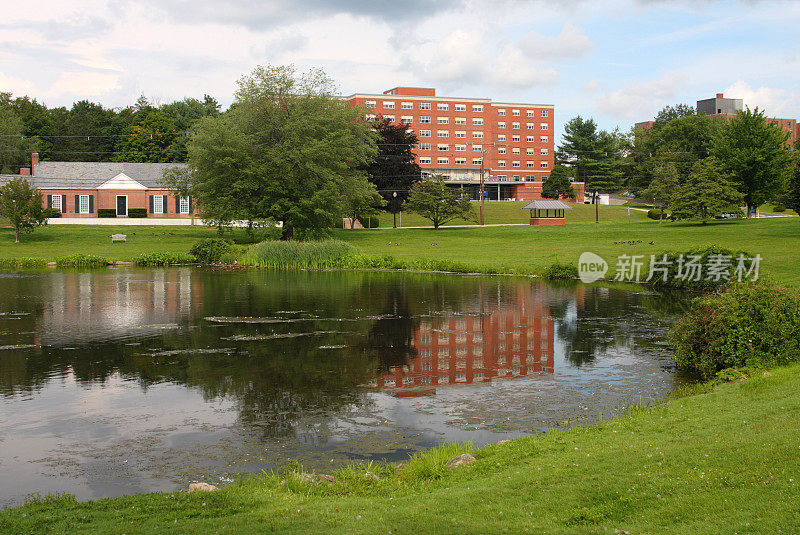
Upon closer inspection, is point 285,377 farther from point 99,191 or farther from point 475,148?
point 475,148

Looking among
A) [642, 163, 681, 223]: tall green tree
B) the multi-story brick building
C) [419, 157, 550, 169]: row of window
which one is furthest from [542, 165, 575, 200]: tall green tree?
[642, 163, 681, 223]: tall green tree

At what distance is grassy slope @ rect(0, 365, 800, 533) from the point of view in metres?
6.74

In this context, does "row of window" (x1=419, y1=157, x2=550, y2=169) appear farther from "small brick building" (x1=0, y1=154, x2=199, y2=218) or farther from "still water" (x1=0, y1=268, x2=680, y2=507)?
"still water" (x1=0, y1=268, x2=680, y2=507)

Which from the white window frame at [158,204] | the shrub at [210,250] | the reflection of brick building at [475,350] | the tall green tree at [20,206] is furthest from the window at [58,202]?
the reflection of brick building at [475,350]

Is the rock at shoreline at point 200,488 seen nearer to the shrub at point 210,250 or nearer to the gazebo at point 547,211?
the shrub at point 210,250

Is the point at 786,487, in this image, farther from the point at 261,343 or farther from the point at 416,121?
the point at 416,121

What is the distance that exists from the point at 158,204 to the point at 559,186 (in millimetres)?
57613

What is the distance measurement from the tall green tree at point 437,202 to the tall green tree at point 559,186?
35.3 metres

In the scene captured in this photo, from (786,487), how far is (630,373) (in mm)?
9510

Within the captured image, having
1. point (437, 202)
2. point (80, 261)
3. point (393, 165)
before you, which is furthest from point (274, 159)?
point (393, 165)

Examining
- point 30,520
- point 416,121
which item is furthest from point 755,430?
point 416,121

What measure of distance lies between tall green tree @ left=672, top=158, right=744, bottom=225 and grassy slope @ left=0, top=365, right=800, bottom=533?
52.6 m

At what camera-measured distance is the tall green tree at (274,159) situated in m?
54.9

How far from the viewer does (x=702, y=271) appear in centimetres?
3108
